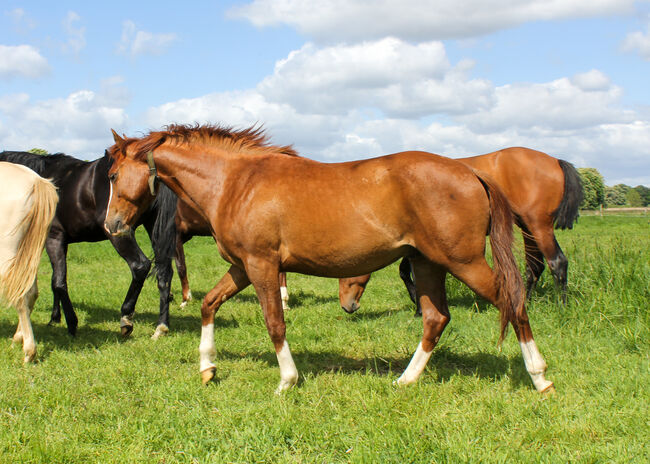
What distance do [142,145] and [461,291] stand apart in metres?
5.34

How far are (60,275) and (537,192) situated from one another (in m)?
6.48

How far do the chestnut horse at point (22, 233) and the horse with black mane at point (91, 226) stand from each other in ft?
3.13

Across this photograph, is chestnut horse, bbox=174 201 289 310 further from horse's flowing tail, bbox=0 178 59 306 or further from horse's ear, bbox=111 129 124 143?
horse's ear, bbox=111 129 124 143

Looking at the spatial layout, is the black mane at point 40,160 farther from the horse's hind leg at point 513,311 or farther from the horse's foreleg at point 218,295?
the horse's hind leg at point 513,311

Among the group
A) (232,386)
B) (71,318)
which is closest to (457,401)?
(232,386)

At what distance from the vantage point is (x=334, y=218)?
3984 millimetres

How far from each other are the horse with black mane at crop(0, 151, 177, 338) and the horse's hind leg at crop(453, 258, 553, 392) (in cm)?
395

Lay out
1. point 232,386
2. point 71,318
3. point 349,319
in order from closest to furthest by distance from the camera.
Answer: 1. point 232,386
2. point 71,318
3. point 349,319

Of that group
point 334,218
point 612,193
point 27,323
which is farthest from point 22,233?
point 612,193

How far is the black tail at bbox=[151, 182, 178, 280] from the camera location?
6.74 meters

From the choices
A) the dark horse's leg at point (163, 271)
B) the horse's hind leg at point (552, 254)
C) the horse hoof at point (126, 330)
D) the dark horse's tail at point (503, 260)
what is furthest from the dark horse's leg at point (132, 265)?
the horse's hind leg at point (552, 254)

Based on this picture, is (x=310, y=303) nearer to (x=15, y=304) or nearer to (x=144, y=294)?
(x=144, y=294)

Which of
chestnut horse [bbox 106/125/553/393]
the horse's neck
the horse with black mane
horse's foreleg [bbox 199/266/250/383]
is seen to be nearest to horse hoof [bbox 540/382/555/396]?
chestnut horse [bbox 106/125/553/393]

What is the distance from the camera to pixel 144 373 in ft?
14.8
